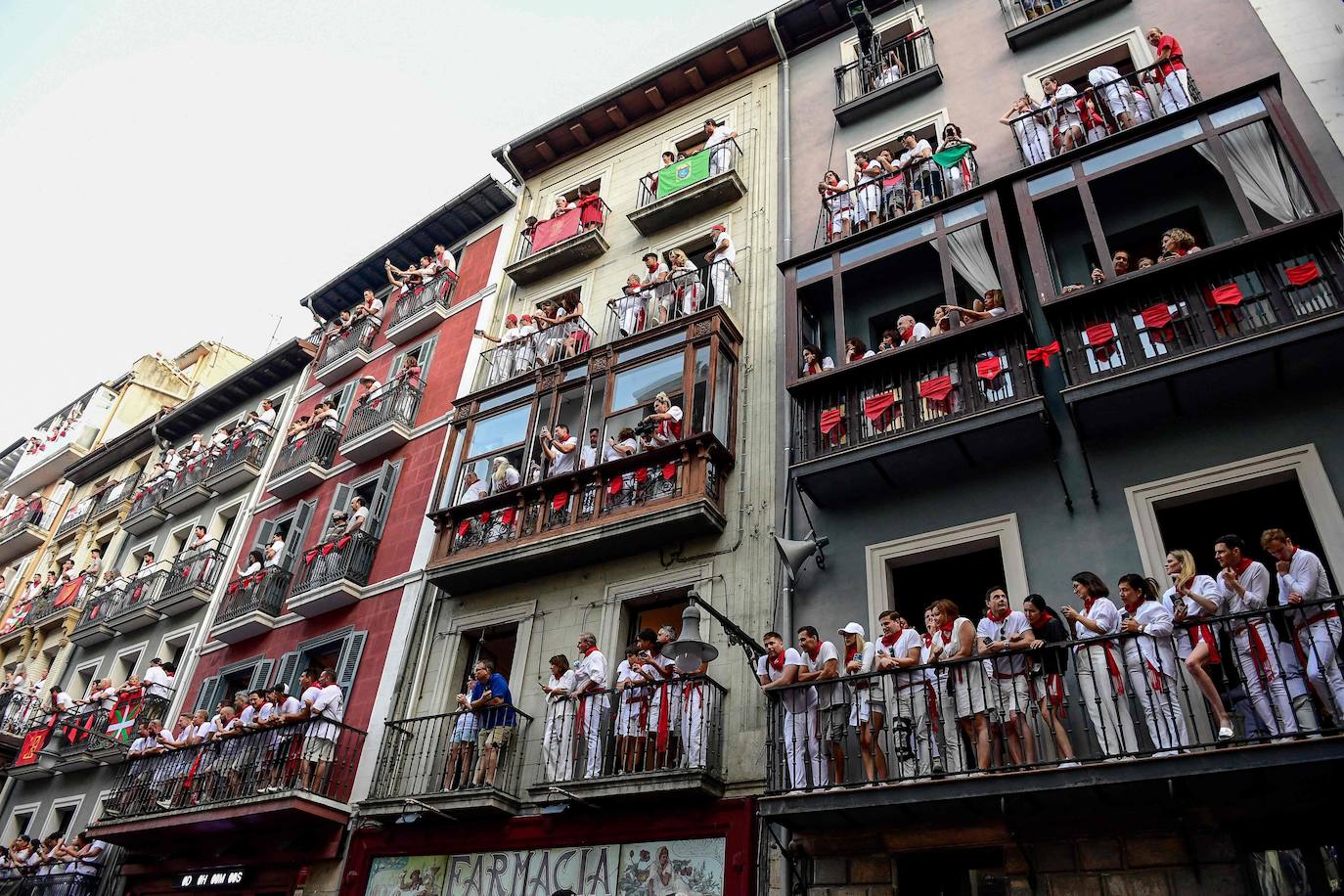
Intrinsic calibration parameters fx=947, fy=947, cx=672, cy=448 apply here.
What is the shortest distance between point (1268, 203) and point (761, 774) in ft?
26.8

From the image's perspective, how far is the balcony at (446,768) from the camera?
12.0 m

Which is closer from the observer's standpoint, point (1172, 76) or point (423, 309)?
point (1172, 76)

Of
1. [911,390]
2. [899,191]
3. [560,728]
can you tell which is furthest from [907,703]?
[899,191]

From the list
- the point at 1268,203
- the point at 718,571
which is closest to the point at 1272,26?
the point at 1268,203

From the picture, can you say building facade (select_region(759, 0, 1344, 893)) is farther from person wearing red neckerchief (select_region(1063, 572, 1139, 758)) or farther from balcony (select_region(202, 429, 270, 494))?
balcony (select_region(202, 429, 270, 494))

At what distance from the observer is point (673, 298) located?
15.6m

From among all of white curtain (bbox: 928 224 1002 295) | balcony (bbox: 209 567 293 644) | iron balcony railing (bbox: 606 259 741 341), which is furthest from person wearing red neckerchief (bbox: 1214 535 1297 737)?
balcony (bbox: 209 567 293 644)

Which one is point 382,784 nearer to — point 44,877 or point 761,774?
Result: point 761,774

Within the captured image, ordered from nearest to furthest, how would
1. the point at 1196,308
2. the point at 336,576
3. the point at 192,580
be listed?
the point at 1196,308
the point at 336,576
the point at 192,580

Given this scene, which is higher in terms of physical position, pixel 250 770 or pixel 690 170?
pixel 690 170

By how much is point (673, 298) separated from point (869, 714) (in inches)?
331

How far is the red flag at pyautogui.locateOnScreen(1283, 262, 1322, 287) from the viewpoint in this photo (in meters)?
9.11

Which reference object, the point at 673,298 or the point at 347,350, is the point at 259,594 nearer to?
the point at 347,350

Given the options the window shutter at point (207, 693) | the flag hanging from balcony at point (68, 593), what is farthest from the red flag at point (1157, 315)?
the flag hanging from balcony at point (68, 593)
